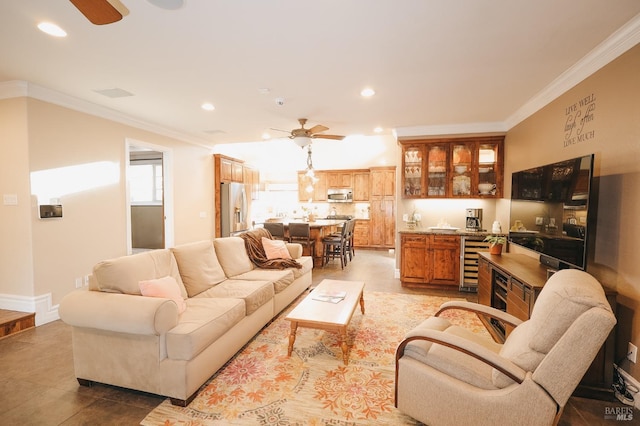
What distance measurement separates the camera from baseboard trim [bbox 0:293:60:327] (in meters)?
3.33

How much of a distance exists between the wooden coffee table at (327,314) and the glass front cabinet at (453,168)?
2686 millimetres

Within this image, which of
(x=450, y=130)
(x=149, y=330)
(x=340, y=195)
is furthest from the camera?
(x=340, y=195)

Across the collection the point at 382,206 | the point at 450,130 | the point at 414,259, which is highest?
the point at 450,130

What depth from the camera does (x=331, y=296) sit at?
10.1ft

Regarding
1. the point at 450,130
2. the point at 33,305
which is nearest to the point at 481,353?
the point at 450,130

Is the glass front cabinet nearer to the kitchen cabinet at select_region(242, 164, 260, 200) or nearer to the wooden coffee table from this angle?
the wooden coffee table

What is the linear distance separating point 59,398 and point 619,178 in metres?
4.60

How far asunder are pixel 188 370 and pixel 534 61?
3908 mm

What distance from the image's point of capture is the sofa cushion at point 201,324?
197 centimetres

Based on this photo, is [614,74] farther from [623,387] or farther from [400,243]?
[400,243]

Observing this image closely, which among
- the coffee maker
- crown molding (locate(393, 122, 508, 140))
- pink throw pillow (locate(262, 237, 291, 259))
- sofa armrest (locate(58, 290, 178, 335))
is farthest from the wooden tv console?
sofa armrest (locate(58, 290, 178, 335))

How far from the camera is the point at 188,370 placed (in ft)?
6.49

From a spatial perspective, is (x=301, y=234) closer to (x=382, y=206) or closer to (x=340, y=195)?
(x=340, y=195)

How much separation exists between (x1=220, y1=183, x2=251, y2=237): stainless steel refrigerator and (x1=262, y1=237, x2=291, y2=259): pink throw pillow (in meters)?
2.55
